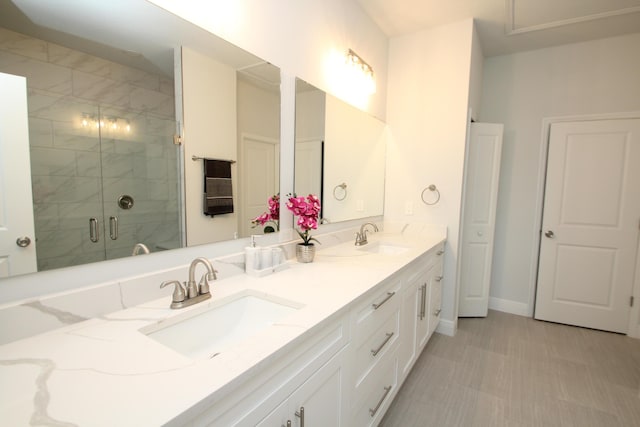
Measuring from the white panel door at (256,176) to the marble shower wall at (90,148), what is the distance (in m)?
0.39

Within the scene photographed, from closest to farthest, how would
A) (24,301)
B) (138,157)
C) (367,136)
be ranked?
(24,301), (138,157), (367,136)

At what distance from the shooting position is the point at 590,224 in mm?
2832

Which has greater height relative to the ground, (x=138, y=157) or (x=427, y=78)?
(x=427, y=78)

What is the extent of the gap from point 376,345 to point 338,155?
1403mm

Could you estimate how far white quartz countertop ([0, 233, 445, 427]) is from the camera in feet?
1.78

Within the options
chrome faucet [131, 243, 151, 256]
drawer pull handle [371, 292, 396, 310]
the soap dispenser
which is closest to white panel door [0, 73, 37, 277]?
chrome faucet [131, 243, 151, 256]

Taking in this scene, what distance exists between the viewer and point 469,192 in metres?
2.96

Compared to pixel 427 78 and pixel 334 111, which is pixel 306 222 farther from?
pixel 427 78

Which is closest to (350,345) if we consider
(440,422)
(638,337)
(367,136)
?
(440,422)

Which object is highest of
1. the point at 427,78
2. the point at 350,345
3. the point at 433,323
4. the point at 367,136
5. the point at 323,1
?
the point at 323,1

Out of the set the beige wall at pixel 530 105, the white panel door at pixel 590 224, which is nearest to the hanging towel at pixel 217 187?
the beige wall at pixel 530 105

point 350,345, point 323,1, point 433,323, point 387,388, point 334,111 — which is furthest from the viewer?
point 433,323

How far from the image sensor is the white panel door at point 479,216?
289 cm

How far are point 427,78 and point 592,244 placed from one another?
222 cm
